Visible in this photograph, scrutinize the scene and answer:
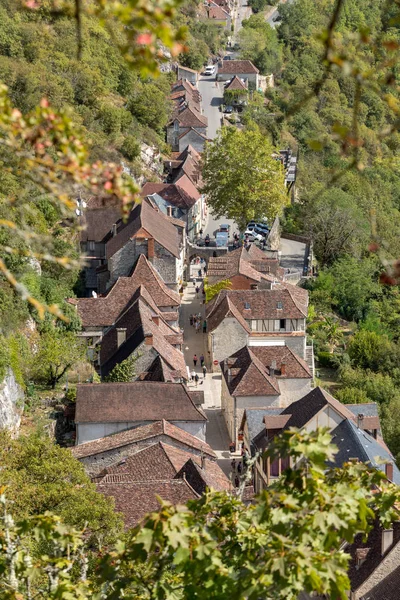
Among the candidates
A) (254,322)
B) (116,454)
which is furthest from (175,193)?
(116,454)

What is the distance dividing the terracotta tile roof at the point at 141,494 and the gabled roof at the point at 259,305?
21070 mm

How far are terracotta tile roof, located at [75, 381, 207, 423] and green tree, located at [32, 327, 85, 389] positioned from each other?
3.65 metres

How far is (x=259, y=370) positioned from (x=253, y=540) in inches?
1434

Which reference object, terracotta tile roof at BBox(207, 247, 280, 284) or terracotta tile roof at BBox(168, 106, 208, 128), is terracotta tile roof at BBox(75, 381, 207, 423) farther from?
terracotta tile roof at BBox(168, 106, 208, 128)

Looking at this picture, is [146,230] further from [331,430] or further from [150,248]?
[331,430]

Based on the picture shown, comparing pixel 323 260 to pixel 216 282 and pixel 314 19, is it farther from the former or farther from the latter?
pixel 314 19

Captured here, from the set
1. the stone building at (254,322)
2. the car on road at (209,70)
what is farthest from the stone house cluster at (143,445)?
the car on road at (209,70)

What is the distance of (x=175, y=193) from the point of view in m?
76.4

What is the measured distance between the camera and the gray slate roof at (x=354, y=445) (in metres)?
33.7

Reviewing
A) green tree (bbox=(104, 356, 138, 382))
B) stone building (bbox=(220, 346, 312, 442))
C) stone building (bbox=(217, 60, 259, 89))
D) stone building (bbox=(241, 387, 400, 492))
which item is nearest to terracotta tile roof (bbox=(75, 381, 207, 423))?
green tree (bbox=(104, 356, 138, 382))

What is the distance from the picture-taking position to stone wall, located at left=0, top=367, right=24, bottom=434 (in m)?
37.8

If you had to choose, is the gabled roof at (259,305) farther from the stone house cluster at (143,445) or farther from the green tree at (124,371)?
the stone house cluster at (143,445)

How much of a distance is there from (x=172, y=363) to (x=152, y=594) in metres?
36.2

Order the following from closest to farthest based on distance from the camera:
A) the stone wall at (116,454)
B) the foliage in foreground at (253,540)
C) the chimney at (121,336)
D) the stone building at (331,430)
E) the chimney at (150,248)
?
the foliage in foreground at (253,540), the stone building at (331,430), the stone wall at (116,454), the chimney at (121,336), the chimney at (150,248)
